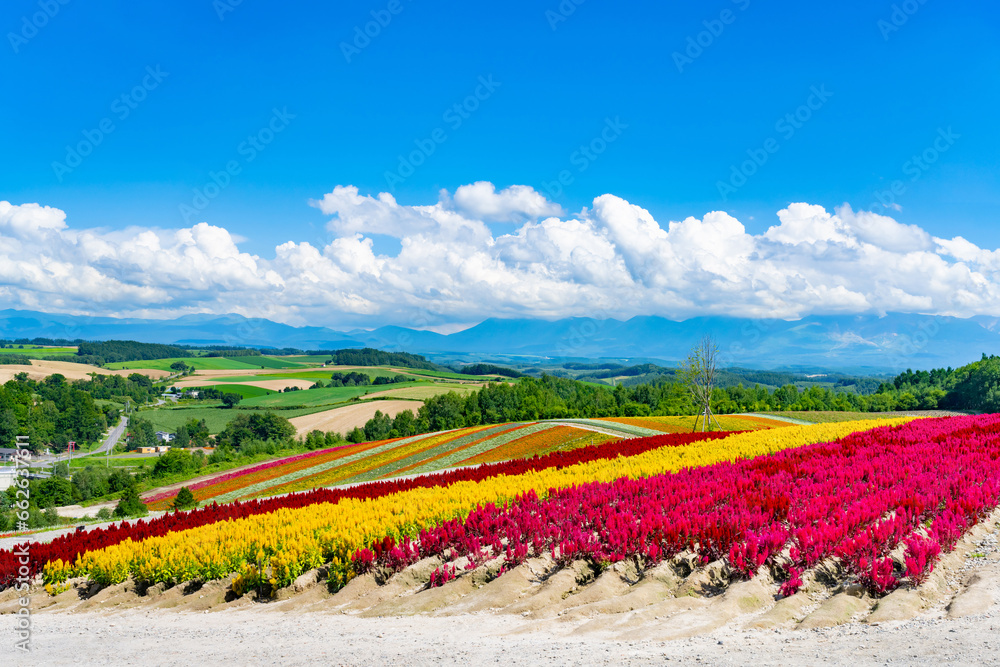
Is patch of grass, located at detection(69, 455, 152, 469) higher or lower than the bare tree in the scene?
lower

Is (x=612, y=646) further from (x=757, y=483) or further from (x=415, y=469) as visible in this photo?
(x=415, y=469)

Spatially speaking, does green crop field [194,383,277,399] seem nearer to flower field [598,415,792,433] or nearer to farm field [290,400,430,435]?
farm field [290,400,430,435]

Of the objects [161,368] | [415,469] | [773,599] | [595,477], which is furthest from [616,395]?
[161,368]

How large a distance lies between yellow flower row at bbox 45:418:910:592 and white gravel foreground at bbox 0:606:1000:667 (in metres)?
0.91

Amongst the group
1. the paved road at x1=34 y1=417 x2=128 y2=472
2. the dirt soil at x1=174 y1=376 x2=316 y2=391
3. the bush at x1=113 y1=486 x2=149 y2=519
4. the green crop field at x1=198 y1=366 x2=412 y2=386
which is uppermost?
the green crop field at x1=198 y1=366 x2=412 y2=386

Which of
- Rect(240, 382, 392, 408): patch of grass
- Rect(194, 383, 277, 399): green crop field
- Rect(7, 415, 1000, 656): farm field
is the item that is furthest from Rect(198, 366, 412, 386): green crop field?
Rect(7, 415, 1000, 656): farm field

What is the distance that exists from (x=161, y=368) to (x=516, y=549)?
186 meters

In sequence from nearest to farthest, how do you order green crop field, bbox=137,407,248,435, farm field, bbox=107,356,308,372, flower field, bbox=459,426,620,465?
flower field, bbox=459,426,620,465 < green crop field, bbox=137,407,248,435 < farm field, bbox=107,356,308,372

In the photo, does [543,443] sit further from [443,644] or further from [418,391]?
[418,391]

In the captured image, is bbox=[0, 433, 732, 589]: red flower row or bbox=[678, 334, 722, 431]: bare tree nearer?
bbox=[0, 433, 732, 589]: red flower row

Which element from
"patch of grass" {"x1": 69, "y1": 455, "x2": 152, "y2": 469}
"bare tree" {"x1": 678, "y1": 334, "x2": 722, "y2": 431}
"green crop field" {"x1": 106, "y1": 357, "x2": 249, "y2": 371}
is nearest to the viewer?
"bare tree" {"x1": 678, "y1": 334, "x2": 722, "y2": 431}

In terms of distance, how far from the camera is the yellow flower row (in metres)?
7.75

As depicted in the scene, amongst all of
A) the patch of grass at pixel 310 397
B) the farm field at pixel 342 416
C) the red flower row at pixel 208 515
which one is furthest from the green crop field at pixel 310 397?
the red flower row at pixel 208 515

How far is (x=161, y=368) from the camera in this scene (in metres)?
164
